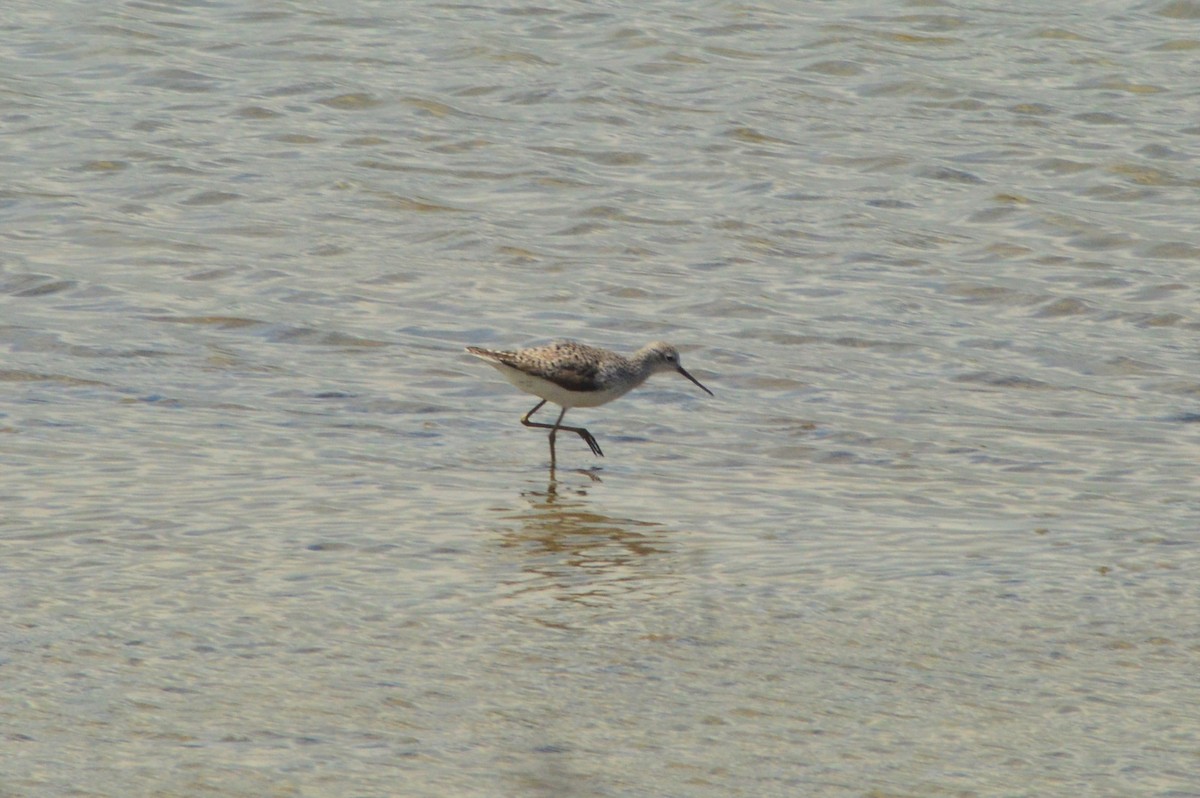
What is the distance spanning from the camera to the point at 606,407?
32.1ft

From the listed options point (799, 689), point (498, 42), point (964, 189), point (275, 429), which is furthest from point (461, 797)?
point (498, 42)

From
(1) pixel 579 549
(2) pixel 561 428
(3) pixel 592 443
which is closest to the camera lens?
(1) pixel 579 549

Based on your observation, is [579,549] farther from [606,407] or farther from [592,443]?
[606,407]

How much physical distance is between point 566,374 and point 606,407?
1160 mm

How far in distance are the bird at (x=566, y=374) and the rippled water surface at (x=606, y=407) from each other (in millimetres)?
220

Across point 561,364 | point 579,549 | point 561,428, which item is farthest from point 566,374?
point 579,549

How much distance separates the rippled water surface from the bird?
0.22m

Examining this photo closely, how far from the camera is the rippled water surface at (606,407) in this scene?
512 cm

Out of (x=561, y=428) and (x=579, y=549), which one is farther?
(x=561, y=428)

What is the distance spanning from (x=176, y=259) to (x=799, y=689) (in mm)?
7310

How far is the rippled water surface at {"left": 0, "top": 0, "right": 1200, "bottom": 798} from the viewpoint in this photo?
512 cm

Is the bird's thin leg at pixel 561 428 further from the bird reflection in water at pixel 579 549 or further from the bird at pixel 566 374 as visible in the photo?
the bird reflection in water at pixel 579 549

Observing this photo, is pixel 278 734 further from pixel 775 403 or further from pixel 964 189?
pixel 964 189

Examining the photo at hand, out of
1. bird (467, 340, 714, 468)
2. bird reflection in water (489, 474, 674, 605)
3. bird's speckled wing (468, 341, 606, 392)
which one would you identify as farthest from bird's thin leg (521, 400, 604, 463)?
bird reflection in water (489, 474, 674, 605)
